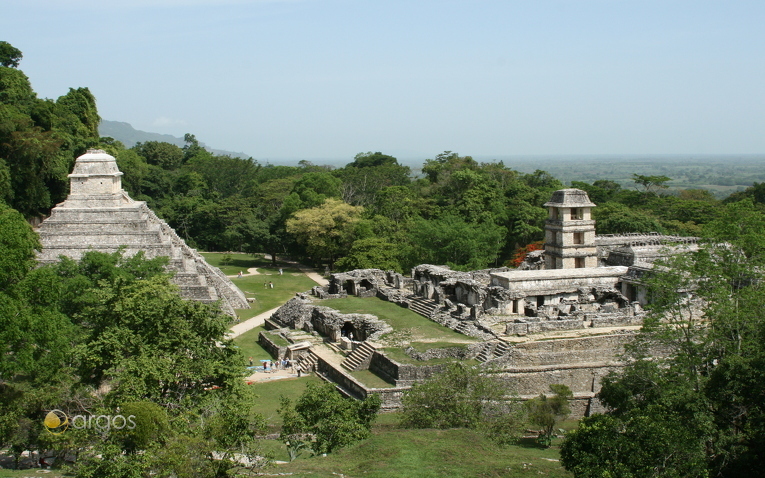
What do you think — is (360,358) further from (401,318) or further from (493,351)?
(493,351)

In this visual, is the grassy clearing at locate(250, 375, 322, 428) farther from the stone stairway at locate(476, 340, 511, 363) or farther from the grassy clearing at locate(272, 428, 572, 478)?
the stone stairway at locate(476, 340, 511, 363)

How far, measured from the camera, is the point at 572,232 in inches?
1364

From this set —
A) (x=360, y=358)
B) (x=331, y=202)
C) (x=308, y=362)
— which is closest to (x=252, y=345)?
(x=308, y=362)

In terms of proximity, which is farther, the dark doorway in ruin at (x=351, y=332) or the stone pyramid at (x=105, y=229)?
the stone pyramid at (x=105, y=229)

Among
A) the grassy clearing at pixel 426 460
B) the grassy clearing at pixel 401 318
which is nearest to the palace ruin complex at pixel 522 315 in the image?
the grassy clearing at pixel 401 318

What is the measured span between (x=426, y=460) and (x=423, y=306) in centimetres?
1609

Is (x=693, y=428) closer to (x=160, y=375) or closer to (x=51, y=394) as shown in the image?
(x=160, y=375)

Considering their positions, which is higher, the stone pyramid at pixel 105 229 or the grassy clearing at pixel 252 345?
the stone pyramid at pixel 105 229

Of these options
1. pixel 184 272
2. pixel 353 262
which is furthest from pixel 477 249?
pixel 184 272

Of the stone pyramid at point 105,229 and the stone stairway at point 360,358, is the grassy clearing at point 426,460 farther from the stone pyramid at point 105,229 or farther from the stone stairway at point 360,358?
the stone pyramid at point 105,229

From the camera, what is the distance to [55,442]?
15.3 meters

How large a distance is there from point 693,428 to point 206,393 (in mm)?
10830

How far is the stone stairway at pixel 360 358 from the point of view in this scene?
86.5ft

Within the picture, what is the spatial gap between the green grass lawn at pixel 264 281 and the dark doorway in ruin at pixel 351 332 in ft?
23.7
